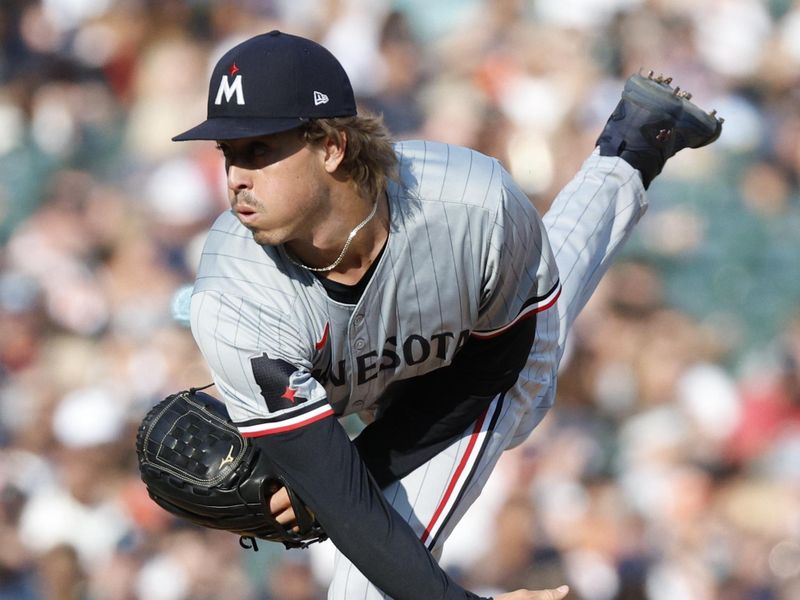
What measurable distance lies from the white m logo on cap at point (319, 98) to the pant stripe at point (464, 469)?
3.15ft

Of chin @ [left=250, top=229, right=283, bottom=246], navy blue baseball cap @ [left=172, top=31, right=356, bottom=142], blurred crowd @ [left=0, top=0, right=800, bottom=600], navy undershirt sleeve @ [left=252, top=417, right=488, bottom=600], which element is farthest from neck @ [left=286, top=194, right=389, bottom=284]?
blurred crowd @ [left=0, top=0, right=800, bottom=600]

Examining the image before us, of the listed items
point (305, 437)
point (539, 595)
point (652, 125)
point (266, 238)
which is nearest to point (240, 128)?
point (266, 238)

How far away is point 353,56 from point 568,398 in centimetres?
188

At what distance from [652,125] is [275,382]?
58.6 inches

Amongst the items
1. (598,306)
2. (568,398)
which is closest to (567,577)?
(568,398)

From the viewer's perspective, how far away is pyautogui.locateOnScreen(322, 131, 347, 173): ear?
2.25m

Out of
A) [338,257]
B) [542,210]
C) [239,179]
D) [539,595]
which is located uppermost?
[239,179]

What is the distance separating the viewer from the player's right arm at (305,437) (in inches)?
87.0

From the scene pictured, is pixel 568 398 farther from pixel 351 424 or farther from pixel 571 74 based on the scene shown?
pixel 571 74

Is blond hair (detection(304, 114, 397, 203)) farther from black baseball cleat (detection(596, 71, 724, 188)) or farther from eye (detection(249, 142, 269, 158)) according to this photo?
black baseball cleat (detection(596, 71, 724, 188))

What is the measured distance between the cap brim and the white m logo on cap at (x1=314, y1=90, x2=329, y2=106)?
2.2 inches

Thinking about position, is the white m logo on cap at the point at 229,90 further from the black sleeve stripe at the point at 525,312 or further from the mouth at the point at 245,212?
the black sleeve stripe at the point at 525,312

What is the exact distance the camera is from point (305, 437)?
222cm

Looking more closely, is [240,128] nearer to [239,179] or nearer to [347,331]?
[239,179]
